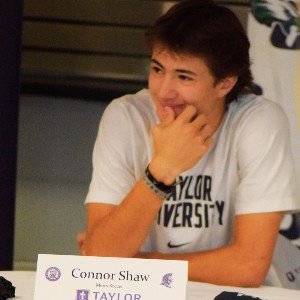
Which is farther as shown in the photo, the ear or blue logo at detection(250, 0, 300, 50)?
blue logo at detection(250, 0, 300, 50)

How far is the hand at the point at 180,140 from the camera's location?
2.29 m

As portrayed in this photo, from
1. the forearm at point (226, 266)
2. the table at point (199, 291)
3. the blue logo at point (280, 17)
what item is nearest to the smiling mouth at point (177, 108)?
the forearm at point (226, 266)

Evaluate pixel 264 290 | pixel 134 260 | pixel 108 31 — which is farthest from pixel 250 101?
pixel 108 31

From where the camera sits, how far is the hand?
2.29 m

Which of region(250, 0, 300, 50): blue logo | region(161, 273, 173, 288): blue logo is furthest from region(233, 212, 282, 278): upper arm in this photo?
region(250, 0, 300, 50): blue logo

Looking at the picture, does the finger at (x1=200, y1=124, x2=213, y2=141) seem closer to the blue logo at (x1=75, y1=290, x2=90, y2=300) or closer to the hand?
the hand

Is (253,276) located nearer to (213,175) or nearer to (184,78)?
(213,175)

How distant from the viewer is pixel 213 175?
2385mm

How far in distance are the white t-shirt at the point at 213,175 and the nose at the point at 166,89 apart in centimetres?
17

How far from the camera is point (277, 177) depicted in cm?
234

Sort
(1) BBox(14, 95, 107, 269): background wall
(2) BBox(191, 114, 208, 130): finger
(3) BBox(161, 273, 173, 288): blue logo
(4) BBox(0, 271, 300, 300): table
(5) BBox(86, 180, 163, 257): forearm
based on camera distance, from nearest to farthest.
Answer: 1. (3) BBox(161, 273, 173, 288): blue logo
2. (4) BBox(0, 271, 300, 300): table
3. (5) BBox(86, 180, 163, 257): forearm
4. (2) BBox(191, 114, 208, 130): finger
5. (1) BBox(14, 95, 107, 269): background wall

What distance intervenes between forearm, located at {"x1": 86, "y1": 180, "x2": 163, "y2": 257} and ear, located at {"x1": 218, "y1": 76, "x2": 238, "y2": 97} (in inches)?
14.5

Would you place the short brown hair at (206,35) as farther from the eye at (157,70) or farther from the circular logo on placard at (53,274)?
the circular logo on placard at (53,274)

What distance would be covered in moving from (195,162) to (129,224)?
0.25 meters
